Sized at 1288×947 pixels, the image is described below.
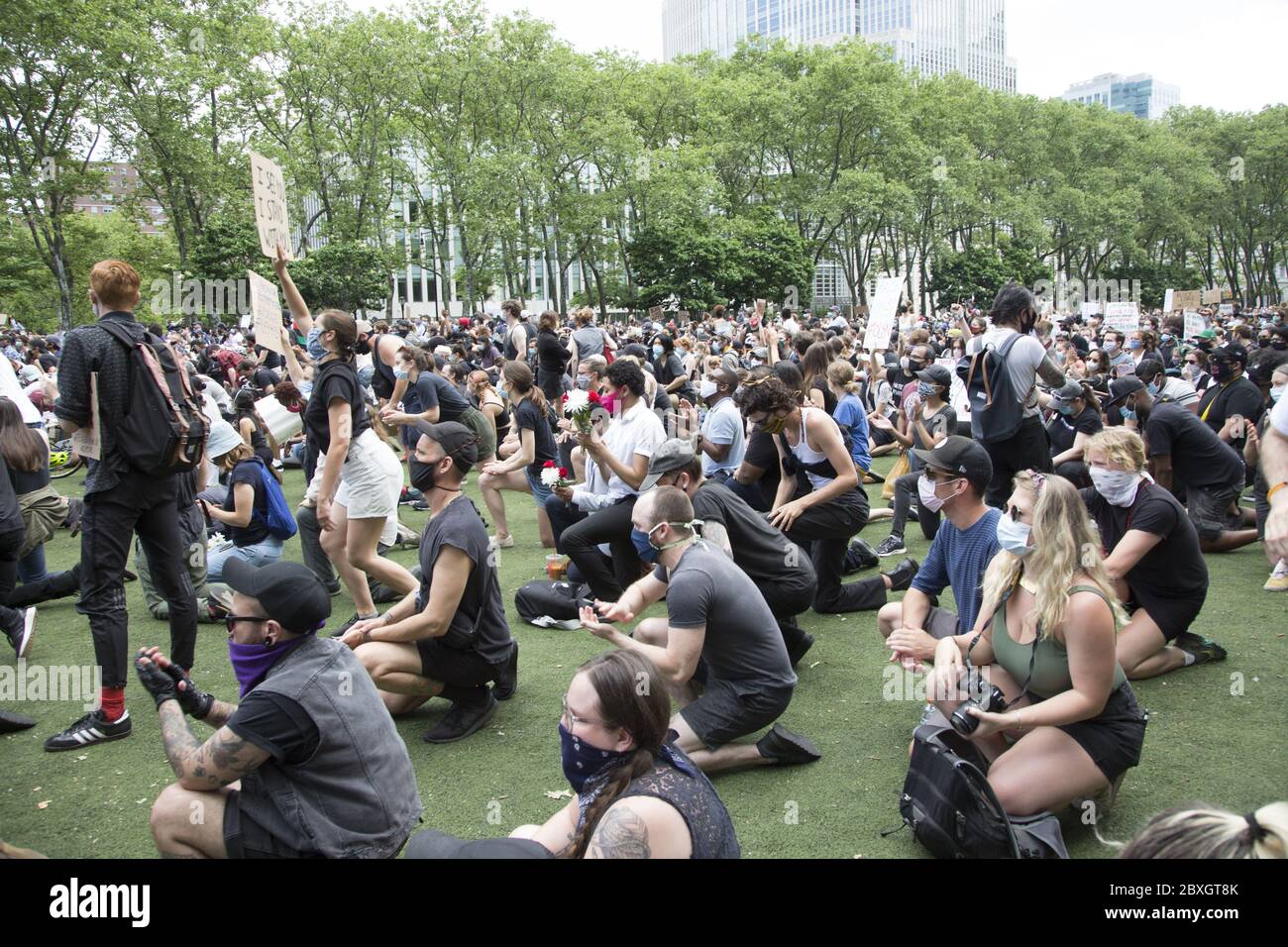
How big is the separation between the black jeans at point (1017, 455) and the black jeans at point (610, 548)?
2.58 m

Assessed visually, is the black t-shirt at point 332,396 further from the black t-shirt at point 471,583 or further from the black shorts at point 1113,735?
the black shorts at point 1113,735

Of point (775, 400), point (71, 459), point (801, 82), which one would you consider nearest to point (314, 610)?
point (775, 400)

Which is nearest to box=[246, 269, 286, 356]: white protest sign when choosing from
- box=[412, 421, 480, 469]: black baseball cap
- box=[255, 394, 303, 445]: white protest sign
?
box=[255, 394, 303, 445]: white protest sign

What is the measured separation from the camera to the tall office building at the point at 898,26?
97.1 m

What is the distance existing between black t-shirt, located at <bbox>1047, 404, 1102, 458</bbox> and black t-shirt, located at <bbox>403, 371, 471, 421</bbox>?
5.58 m

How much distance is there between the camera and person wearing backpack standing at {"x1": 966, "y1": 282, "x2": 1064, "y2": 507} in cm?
647

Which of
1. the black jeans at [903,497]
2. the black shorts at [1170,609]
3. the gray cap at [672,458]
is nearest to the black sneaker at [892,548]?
the black jeans at [903,497]

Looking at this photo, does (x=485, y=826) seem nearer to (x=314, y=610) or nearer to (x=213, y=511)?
(x=314, y=610)

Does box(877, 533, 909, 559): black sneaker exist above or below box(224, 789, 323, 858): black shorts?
below

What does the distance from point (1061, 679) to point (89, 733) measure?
459cm

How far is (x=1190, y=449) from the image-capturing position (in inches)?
277

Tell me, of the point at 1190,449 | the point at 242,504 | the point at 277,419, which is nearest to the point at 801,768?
the point at 1190,449

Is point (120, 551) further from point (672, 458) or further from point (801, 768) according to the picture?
point (801, 768)

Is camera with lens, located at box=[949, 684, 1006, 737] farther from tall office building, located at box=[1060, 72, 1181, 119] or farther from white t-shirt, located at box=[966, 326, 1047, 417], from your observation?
tall office building, located at box=[1060, 72, 1181, 119]
